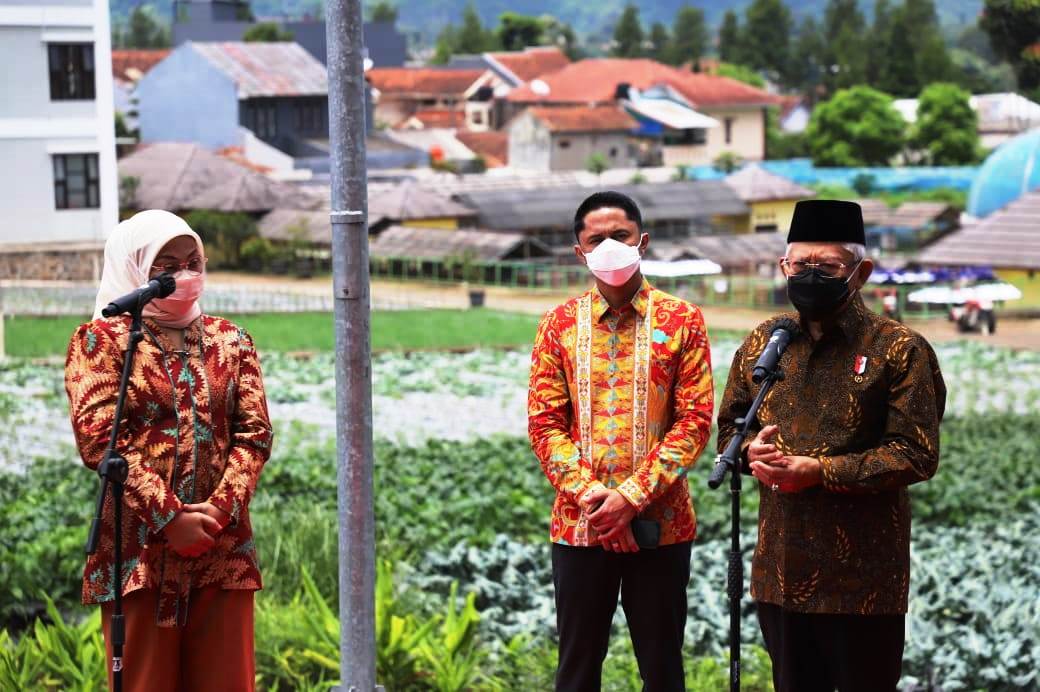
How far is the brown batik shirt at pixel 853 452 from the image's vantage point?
12.6 feet

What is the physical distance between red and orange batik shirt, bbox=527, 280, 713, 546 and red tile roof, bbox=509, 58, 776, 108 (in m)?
66.8

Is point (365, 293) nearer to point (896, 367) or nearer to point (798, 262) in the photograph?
point (798, 262)

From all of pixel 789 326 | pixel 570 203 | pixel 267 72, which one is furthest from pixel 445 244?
pixel 789 326

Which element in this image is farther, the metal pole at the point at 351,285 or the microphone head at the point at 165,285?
the metal pole at the point at 351,285

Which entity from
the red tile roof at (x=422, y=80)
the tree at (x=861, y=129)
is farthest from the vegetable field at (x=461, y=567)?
the red tile roof at (x=422, y=80)

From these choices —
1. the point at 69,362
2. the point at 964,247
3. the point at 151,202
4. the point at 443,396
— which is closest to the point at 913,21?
the point at 964,247

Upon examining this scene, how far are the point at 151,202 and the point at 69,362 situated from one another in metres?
25.0

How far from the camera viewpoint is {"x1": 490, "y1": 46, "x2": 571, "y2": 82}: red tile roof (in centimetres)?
8793

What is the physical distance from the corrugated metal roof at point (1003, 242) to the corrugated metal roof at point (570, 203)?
1275 centimetres

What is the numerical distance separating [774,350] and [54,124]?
6.92m

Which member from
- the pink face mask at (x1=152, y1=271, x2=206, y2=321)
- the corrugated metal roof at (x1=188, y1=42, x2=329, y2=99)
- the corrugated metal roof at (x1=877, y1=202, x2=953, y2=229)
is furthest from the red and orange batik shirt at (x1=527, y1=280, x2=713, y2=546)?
the corrugated metal roof at (x1=877, y1=202, x2=953, y2=229)

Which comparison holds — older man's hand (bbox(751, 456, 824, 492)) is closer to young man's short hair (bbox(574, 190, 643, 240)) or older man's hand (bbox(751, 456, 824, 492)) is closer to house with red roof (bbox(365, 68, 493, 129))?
young man's short hair (bbox(574, 190, 643, 240))

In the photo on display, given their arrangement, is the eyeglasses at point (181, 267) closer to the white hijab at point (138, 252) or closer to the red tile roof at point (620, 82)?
the white hijab at point (138, 252)

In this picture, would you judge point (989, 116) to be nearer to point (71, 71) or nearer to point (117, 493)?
point (71, 71)
